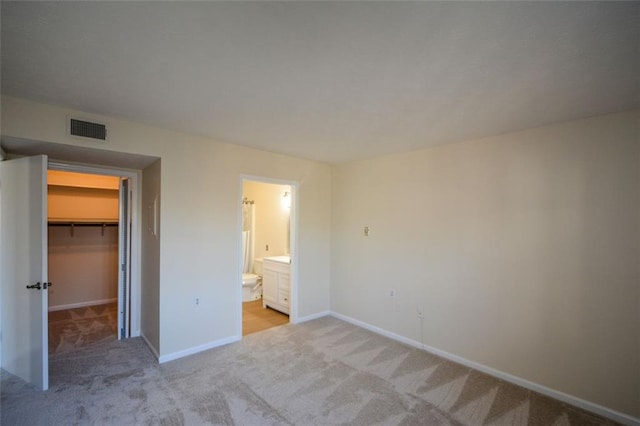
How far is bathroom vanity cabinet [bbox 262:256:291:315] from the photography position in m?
4.80

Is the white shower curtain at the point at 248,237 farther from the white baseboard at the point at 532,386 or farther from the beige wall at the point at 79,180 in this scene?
the white baseboard at the point at 532,386

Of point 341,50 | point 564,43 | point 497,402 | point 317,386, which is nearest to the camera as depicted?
point 564,43

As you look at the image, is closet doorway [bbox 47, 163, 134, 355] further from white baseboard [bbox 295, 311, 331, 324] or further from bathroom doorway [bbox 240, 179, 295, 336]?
white baseboard [bbox 295, 311, 331, 324]

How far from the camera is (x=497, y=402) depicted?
2562mm

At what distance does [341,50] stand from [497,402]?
3074 millimetres

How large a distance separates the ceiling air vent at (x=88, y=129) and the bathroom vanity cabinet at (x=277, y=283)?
2.97 m

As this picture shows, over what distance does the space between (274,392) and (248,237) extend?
390cm

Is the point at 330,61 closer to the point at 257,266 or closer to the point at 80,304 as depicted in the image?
the point at 257,266

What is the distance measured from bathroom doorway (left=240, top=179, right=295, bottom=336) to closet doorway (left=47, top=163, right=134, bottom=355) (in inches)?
79.8

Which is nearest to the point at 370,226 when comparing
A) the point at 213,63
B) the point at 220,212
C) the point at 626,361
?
the point at 220,212

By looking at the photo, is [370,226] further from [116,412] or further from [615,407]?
[116,412]

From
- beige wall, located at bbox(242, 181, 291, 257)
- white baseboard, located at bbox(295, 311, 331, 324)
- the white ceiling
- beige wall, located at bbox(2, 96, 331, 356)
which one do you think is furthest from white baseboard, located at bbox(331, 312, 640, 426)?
beige wall, located at bbox(242, 181, 291, 257)

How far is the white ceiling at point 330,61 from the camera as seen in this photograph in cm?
138

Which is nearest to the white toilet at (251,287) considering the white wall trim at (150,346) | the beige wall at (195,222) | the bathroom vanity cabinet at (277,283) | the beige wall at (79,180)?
the bathroom vanity cabinet at (277,283)
